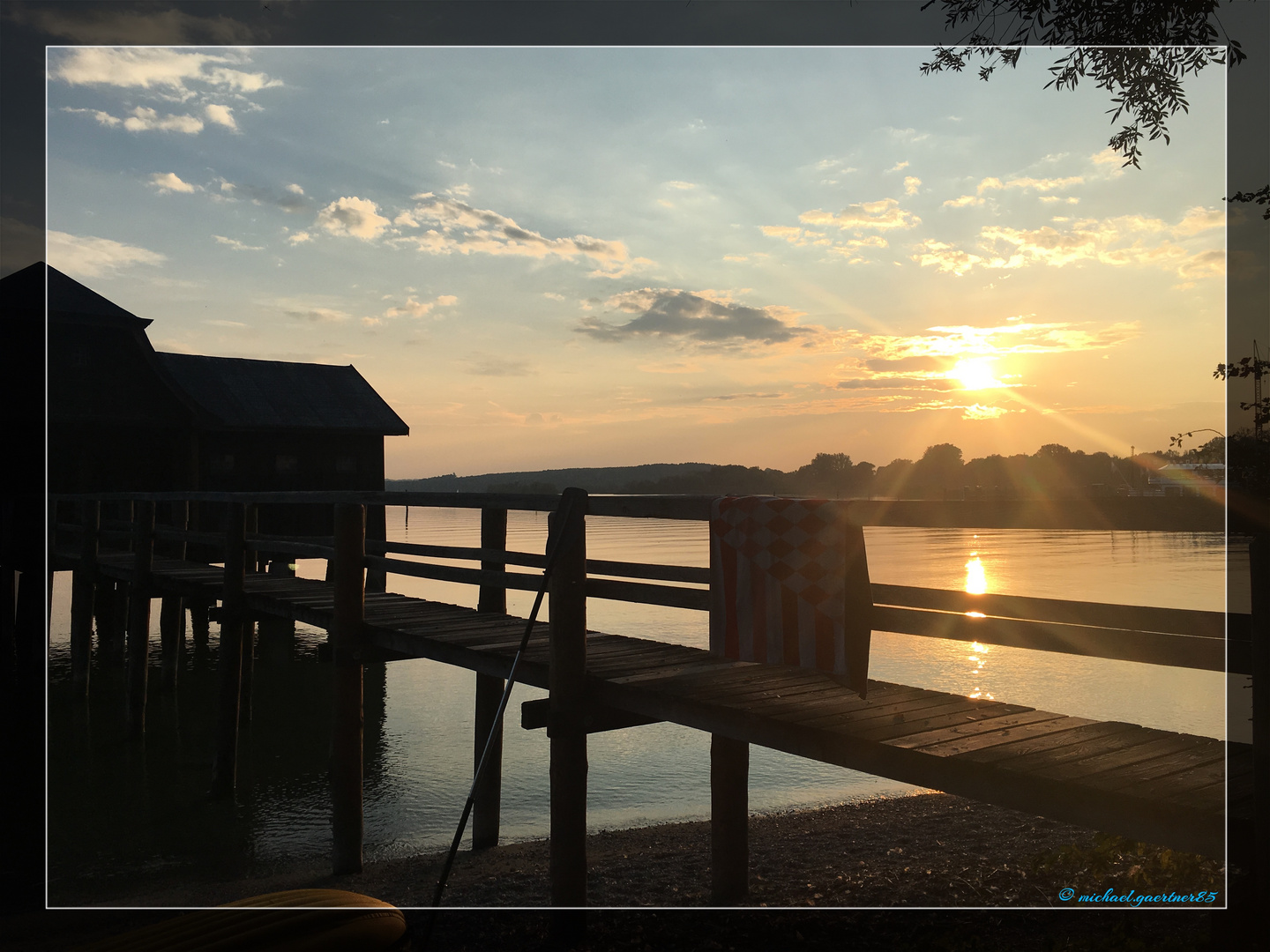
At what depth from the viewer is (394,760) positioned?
16656 mm

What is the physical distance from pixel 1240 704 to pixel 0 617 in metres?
23.4

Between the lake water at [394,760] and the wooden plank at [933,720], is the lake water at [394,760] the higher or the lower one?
the lower one

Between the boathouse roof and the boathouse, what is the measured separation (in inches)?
1.6

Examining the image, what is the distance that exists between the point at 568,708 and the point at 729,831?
8.30 ft

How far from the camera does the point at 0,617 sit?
68.1ft

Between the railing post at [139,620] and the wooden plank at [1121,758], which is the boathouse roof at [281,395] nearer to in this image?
the railing post at [139,620]

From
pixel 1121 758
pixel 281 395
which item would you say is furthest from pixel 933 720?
pixel 281 395

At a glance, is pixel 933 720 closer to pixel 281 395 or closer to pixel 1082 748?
pixel 1082 748

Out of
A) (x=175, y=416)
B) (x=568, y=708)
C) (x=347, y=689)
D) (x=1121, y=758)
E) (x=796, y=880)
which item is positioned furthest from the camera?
(x=175, y=416)

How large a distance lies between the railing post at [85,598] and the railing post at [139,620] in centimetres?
280

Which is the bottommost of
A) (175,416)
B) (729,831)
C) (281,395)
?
(729,831)

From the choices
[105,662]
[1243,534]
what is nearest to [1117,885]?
[1243,534]

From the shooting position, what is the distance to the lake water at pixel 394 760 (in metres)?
12.0

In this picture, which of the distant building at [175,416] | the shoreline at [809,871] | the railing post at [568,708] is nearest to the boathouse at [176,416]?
the distant building at [175,416]
